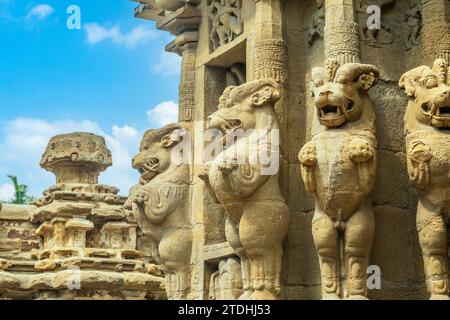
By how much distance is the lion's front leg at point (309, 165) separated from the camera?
9.90m

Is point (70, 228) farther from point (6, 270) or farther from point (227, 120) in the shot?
point (227, 120)

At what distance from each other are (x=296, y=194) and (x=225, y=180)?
34.8 inches

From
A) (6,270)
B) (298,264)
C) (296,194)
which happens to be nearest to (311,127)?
(296,194)

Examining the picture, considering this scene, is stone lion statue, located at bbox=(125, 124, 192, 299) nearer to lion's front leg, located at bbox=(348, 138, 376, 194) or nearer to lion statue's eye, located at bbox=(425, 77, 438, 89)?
lion's front leg, located at bbox=(348, 138, 376, 194)

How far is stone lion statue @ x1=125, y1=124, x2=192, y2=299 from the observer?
1216 cm

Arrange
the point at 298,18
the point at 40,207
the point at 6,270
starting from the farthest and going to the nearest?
the point at 40,207
the point at 6,270
the point at 298,18

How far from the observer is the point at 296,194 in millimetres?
10930

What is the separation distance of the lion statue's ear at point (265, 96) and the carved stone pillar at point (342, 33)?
66 centimetres

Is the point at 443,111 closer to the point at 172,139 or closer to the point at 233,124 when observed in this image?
the point at 233,124

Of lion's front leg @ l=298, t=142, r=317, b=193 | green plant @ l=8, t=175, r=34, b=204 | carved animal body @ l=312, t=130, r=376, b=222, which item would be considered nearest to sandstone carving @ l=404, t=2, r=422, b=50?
carved animal body @ l=312, t=130, r=376, b=222

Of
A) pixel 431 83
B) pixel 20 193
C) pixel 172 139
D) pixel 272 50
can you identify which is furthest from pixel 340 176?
pixel 20 193

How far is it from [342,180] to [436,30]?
73.5 inches

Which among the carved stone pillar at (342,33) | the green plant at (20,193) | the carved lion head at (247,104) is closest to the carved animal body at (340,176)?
the carved stone pillar at (342,33)

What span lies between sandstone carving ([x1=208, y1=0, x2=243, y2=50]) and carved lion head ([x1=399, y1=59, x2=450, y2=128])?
270 cm
